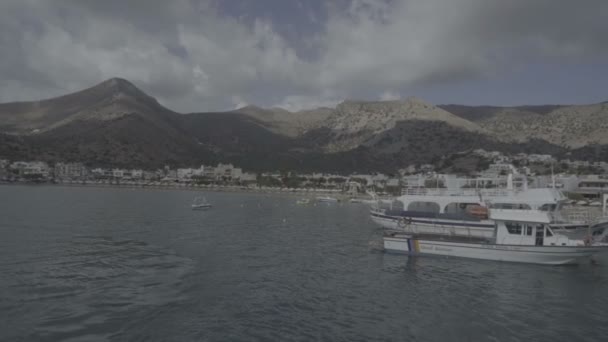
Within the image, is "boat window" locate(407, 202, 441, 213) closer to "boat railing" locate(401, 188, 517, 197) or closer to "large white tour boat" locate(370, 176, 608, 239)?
"large white tour boat" locate(370, 176, 608, 239)

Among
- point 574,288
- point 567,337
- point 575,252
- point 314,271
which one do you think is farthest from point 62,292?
point 575,252

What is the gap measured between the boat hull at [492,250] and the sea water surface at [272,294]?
773mm

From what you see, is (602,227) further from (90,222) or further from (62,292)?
(90,222)

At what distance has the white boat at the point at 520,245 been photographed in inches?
1262

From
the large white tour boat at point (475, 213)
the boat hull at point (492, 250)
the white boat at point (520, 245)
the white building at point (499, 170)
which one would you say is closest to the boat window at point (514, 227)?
the white boat at point (520, 245)

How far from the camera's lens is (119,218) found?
57875 millimetres

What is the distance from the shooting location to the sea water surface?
1803 centimetres

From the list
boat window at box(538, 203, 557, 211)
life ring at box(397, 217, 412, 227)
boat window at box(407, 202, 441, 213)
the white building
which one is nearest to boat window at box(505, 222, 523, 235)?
boat window at box(538, 203, 557, 211)

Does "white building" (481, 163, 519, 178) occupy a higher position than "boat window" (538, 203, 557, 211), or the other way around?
"white building" (481, 163, 519, 178)

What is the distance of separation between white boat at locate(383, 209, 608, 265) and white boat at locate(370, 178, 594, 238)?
457 cm

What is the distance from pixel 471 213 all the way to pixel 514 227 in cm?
2228

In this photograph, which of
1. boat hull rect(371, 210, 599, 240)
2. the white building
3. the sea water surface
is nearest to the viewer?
the sea water surface

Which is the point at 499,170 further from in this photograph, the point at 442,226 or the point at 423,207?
the point at 442,226

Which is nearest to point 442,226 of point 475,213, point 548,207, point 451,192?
point 451,192
